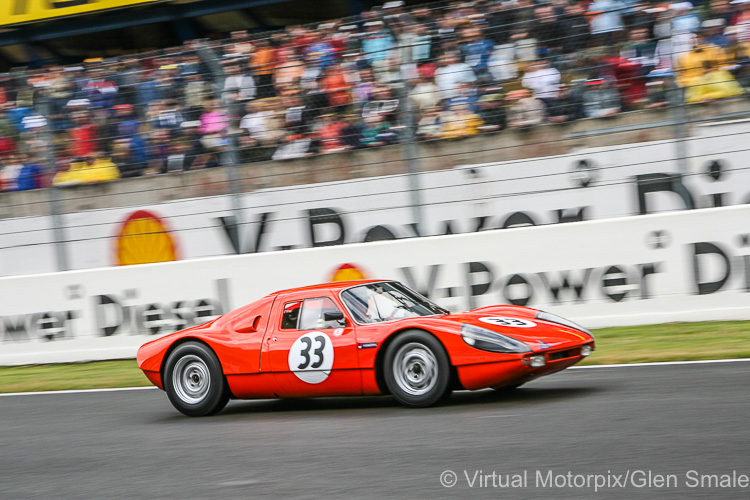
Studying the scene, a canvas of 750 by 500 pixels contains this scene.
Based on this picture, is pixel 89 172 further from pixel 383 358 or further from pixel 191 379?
pixel 383 358

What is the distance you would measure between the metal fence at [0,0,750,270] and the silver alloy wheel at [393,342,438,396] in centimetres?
439

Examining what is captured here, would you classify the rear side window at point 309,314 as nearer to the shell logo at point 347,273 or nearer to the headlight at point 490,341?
the headlight at point 490,341

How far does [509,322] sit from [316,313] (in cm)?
144

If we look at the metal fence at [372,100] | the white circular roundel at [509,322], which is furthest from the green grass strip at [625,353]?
the white circular roundel at [509,322]

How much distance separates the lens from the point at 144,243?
1160 cm

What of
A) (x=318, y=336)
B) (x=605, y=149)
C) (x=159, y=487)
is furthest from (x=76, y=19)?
(x=159, y=487)

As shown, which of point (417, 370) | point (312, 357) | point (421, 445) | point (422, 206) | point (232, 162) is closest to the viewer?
point (421, 445)

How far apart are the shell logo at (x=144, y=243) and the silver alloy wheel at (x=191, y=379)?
4.45m

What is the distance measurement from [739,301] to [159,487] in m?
6.44

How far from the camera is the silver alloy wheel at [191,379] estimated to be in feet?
23.5

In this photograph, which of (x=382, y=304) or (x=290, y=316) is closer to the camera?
(x=382, y=304)

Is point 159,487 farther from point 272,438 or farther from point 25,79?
point 25,79

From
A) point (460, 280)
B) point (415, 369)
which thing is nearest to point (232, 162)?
point (460, 280)

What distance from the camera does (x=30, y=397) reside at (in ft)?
30.8
